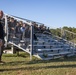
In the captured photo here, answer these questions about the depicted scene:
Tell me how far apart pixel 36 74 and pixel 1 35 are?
271 centimetres

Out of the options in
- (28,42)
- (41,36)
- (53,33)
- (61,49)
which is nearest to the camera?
(28,42)

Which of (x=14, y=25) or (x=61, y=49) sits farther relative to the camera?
(x=61, y=49)

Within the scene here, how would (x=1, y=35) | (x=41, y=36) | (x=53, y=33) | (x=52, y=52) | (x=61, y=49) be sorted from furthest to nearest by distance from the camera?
1. (x=53, y=33)
2. (x=41, y=36)
3. (x=61, y=49)
4. (x=52, y=52)
5. (x=1, y=35)

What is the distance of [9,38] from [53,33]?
6940 mm

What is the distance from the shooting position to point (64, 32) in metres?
20.4

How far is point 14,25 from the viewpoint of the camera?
15.3m

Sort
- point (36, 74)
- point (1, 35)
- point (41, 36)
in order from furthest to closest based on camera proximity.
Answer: point (41, 36) → point (1, 35) → point (36, 74)

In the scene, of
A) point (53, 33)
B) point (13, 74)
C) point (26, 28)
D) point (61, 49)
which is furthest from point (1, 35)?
point (53, 33)

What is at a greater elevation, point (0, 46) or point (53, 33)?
point (53, 33)

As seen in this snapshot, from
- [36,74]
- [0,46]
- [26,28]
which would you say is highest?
[26,28]

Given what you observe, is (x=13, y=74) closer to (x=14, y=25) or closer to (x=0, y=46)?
(x=0, y=46)

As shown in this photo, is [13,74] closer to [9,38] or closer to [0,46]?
[0,46]

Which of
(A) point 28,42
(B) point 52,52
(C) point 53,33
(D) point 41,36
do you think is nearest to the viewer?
(A) point 28,42

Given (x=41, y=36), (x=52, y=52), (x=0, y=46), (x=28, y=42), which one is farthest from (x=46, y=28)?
(x=0, y=46)
